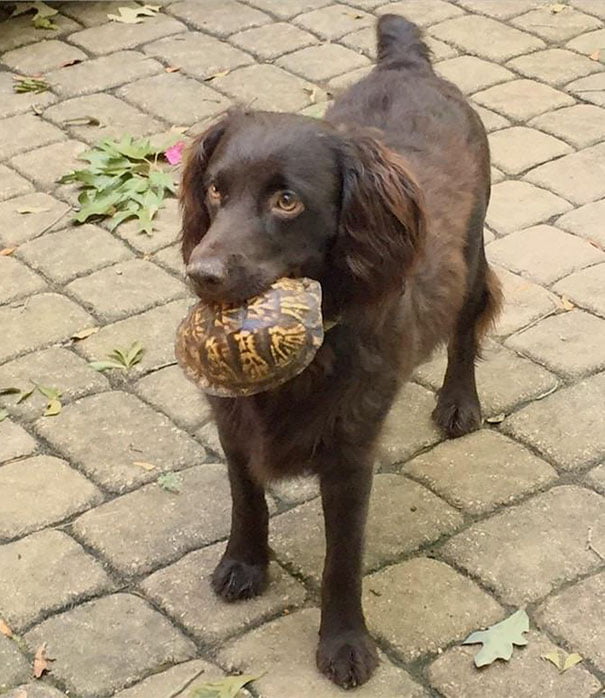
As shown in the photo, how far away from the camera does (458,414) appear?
4.10 meters

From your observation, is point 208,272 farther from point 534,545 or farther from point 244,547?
Answer: point 534,545

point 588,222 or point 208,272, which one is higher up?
point 208,272

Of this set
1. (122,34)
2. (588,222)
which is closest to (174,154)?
(122,34)

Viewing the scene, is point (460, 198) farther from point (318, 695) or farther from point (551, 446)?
point (318, 695)

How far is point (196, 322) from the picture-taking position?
2902 millimetres

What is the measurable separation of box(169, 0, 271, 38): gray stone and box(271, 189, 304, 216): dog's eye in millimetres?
4011

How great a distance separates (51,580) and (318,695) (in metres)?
0.83

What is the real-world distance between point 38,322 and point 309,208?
6.54ft

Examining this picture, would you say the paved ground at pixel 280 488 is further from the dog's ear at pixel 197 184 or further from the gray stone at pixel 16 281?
the dog's ear at pixel 197 184

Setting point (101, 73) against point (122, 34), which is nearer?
point (101, 73)

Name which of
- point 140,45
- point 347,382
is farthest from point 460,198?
point 140,45

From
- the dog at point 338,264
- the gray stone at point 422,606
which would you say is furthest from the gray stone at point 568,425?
the gray stone at point 422,606

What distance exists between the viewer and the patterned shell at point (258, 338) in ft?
9.14

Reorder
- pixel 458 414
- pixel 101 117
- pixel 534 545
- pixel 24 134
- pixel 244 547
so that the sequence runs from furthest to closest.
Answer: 1. pixel 101 117
2. pixel 24 134
3. pixel 458 414
4. pixel 534 545
5. pixel 244 547
